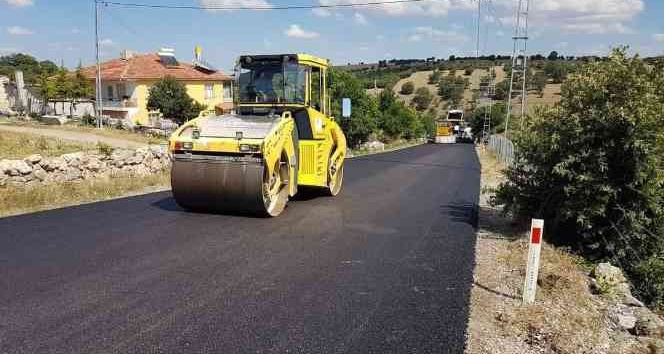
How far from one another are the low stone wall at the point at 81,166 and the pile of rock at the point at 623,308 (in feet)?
32.2

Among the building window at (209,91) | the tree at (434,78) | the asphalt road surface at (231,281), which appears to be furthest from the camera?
the tree at (434,78)

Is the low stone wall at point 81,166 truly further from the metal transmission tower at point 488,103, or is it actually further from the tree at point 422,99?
the tree at point 422,99

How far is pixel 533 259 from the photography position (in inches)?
202

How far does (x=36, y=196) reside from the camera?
30.7ft

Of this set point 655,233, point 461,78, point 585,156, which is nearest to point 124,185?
point 585,156

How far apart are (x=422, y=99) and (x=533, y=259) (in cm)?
10240

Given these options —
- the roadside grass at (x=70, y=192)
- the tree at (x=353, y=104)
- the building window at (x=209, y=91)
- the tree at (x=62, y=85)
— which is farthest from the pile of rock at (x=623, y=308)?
the building window at (x=209, y=91)

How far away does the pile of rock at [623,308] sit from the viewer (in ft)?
16.3

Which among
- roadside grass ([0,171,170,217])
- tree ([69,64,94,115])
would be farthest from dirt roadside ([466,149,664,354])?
tree ([69,64,94,115])

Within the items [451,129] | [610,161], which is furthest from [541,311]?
[451,129]

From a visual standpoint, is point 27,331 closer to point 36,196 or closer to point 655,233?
point 36,196

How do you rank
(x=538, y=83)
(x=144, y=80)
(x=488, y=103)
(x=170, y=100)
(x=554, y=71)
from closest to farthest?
(x=170, y=100) → (x=144, y=80) → (x=488, y=103) → (x=538, y=83) → (x=554, y=71)

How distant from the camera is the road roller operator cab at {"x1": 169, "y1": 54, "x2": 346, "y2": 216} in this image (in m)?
8.09

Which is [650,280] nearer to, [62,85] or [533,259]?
[533,259]
